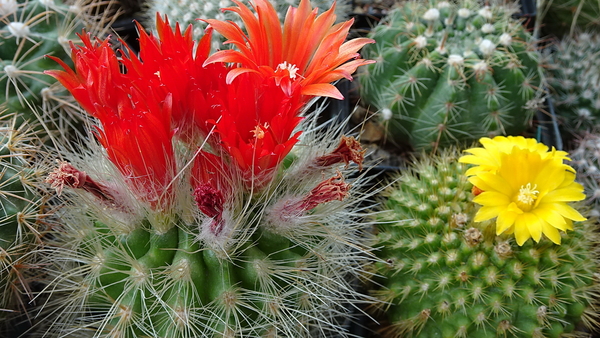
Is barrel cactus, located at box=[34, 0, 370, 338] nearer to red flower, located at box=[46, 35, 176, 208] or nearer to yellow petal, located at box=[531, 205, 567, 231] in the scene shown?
red flower, located at box=[46, 35, 176, 208]

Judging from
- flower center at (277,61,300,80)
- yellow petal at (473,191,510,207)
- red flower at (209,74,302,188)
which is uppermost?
flower center at (277,61,300,80)

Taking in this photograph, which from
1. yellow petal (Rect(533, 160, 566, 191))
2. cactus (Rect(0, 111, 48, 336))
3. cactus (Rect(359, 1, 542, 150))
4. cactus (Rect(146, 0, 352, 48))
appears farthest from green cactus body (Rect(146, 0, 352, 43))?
yellow petal (Rect(533, 160, 566, 191))

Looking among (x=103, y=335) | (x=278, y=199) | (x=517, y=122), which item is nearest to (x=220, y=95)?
(x=278, y=199)

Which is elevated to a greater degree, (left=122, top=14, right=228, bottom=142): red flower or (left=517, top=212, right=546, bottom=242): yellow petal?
(left=122, top=14, right=228, bottom=142): red flower

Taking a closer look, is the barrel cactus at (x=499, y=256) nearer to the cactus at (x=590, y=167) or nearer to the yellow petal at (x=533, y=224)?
the yellow petal at (x=533, y=224)

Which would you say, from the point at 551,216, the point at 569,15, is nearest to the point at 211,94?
the point at 551,216

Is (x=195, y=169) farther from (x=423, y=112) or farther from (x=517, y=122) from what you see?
(x=517, y=122)
